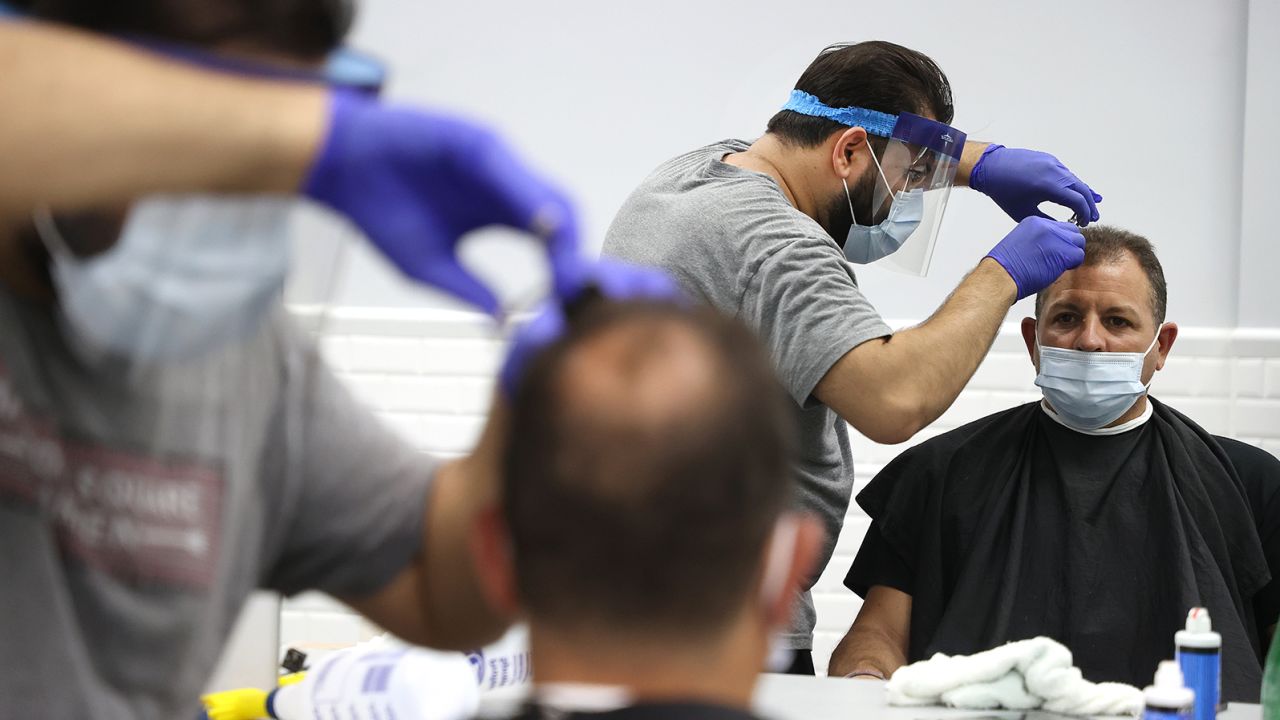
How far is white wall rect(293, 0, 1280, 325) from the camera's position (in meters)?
4.02

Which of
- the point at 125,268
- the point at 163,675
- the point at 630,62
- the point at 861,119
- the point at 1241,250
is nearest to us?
the point at 125,268

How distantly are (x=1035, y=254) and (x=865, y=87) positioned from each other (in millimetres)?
473

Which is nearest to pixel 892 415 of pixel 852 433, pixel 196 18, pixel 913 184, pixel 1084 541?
pixel 913 184

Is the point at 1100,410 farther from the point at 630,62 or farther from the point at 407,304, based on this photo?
the point at 407,304

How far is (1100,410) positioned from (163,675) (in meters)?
2.44

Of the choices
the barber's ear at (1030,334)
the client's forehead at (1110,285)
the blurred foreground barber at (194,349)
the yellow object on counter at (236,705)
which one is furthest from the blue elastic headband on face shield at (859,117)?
the blurred foreground barber at (194,349)

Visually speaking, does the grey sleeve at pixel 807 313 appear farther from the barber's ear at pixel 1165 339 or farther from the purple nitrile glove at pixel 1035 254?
the barber's ear at pixel 1165 339

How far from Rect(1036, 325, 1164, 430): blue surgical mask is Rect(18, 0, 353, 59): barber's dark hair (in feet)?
7.88

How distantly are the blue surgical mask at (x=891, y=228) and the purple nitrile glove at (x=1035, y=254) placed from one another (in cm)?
21

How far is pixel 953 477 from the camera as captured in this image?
313cm

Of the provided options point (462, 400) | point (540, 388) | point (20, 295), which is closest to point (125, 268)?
point (20, 295)

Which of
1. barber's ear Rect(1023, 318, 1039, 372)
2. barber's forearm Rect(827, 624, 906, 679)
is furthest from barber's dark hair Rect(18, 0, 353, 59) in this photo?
barber's ear Rect(1023, 318, 1039, 372)

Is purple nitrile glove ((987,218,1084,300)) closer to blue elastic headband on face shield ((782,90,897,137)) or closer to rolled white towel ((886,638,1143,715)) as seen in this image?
blue elastic headband on face shield ((782,90,897,137))

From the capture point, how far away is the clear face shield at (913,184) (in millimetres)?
2645
